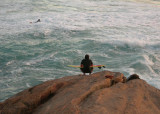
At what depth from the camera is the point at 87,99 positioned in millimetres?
4574

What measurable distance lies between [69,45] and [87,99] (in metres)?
10.4

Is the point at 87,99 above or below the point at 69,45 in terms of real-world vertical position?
above

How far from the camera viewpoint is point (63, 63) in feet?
38.2

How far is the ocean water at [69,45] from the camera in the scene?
33.8 feet

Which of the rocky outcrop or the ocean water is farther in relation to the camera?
the ocean water

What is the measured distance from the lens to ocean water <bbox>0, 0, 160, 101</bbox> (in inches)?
406

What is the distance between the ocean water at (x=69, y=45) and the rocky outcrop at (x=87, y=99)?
131 inches

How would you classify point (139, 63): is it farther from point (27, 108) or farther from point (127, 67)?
point (27, 108)

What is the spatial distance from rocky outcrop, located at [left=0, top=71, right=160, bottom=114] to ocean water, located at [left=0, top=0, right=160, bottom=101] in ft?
10.9

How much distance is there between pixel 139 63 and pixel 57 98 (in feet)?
26.2

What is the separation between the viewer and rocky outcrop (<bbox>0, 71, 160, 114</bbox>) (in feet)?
13.6


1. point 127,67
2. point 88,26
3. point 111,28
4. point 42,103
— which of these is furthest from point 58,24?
point 42,103

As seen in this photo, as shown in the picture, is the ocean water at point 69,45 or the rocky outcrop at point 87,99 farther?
the ocean water at point 69,45

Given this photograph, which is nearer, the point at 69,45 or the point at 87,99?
the point at 87,99
